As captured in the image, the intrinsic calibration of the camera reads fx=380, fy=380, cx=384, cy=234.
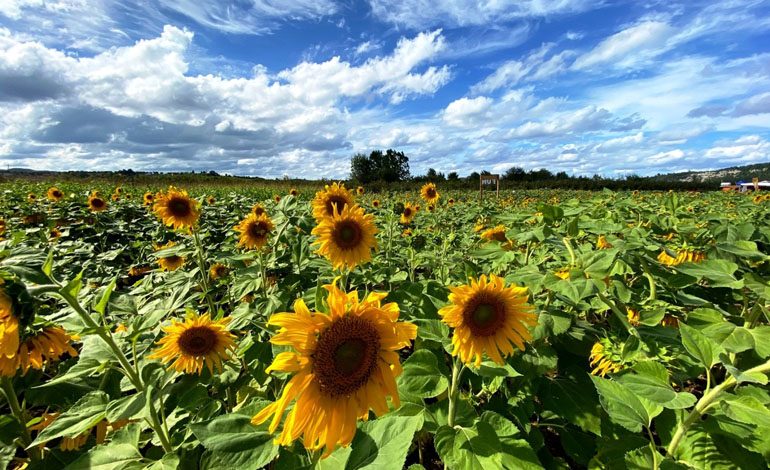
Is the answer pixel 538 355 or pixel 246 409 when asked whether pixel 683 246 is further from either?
pixel 246 409

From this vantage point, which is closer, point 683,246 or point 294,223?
point 683,246

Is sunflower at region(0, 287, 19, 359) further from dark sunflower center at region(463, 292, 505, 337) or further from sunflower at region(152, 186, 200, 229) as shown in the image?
sunflower at region(152, 186, 200, 229)

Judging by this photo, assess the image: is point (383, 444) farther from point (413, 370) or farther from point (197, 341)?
point (197, 341)

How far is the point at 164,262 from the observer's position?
4.83 metres

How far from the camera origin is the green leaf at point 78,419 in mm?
1425

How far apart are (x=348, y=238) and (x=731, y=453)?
86.0 inches

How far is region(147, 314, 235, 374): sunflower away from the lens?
1.97 m

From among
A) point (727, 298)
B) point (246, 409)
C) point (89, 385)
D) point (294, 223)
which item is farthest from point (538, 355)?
point (89, 385)

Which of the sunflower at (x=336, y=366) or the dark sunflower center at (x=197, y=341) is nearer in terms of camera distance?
the sunflower at (x=336, y=366)

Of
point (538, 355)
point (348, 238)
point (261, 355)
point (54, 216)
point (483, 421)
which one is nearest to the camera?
point (483, 421)

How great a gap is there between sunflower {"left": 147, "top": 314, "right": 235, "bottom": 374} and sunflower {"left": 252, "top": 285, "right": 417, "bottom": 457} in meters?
1.04

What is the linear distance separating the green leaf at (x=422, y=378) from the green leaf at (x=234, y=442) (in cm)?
61

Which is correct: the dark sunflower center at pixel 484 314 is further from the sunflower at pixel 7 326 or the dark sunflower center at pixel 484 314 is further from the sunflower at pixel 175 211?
the sunflower at pixel 175 211

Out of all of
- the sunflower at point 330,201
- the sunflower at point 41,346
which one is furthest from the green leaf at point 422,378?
the sunflower at point 330,201
